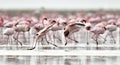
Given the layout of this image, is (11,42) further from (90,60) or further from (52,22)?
(90,60)

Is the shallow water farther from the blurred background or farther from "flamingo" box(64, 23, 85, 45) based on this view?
the blurred background

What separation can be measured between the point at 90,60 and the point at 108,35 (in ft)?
12.7

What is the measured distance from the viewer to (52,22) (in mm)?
10469

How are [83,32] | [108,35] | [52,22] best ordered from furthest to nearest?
[83,32] < [108,35] < [52,22]

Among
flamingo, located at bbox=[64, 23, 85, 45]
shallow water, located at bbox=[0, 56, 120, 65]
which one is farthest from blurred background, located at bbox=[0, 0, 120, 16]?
shallow water, located at bbox=[0, 56, 120, 65]

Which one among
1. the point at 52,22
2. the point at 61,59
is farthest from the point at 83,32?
the point at 61,59

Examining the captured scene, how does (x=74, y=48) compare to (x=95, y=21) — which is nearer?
(x=74, y=48)
